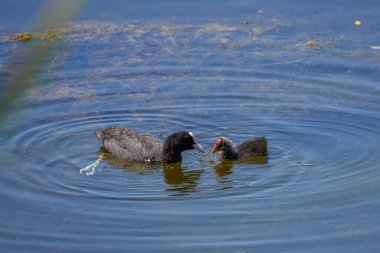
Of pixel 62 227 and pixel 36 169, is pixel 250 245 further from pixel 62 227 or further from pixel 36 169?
pixel 36 169

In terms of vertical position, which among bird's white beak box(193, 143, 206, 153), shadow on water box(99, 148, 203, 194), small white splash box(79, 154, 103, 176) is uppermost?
bird's white beak box(193, 143, 206, 153)

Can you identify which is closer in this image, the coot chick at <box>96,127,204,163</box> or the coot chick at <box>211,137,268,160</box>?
the coot chick at <box>211,137,268,160</box>

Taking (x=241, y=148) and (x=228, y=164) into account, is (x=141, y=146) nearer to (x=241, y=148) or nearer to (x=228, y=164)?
(x=228, y=164)

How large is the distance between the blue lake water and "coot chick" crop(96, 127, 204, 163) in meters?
0.18

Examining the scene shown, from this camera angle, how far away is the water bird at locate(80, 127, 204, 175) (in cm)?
859

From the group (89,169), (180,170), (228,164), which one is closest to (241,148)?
(228,164)

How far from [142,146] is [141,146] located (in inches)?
0.5

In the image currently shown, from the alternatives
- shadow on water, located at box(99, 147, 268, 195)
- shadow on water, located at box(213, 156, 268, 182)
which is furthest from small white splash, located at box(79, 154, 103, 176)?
shadow on water, located at box(213, 156, 268, 182)

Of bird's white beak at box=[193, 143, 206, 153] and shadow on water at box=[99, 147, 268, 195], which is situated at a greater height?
bird's white beak at box=[193, 143, 206, 153]

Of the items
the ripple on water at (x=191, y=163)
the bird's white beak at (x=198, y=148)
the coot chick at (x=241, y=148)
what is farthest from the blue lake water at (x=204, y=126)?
the bird's white beak at (x=198, y=148)

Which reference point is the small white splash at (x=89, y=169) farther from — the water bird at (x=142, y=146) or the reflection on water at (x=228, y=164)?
the reflection on water at (x=228, y=164)

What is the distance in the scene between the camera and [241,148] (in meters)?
8.57

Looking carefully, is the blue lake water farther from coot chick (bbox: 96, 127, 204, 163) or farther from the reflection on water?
coot chick (bbox: 96, 127, 204, 163)

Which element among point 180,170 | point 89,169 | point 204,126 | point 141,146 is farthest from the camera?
point 204,126
